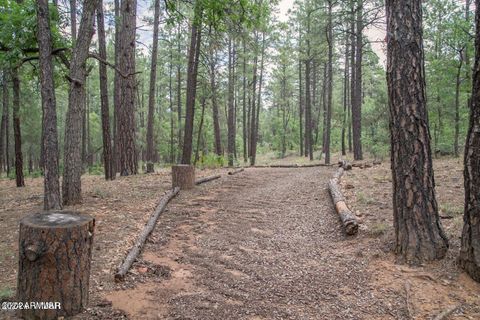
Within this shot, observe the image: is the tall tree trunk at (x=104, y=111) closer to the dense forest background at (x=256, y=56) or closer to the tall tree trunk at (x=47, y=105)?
the dense forest background at (x=256, y=56)

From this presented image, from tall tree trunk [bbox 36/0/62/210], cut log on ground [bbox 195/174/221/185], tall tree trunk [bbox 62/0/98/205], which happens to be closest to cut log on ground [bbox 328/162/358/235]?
cut log on ground [bbox 195/174/221/185]

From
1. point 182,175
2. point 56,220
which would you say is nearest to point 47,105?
point 56,220

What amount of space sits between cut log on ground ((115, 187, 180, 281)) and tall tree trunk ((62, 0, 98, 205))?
181 centimetres

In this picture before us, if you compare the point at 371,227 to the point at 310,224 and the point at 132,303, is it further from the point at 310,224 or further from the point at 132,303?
the point at 132,303

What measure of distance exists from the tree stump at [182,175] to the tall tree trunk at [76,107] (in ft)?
8.48

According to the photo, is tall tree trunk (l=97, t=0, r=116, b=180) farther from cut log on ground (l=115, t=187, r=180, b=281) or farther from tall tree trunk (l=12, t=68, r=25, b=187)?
cut log on ground (l=115, t=187, r=180, b=281)

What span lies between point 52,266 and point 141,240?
7.03 ft

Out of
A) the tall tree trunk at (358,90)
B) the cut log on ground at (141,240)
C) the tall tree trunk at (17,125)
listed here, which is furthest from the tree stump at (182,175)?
the tall tree trunk at (358,90)

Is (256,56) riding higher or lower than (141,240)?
higher

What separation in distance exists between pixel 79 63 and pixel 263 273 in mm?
5581

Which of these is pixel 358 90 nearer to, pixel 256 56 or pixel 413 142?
pixel 256 56

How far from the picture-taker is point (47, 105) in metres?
5.93

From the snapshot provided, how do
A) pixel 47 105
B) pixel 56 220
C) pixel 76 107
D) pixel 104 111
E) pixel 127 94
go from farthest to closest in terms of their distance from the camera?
pixel 127 94, pixel 104 111, pixel 76 107, pixel 47 105, pixel 56 220

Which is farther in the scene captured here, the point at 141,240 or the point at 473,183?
the point at 141,240
